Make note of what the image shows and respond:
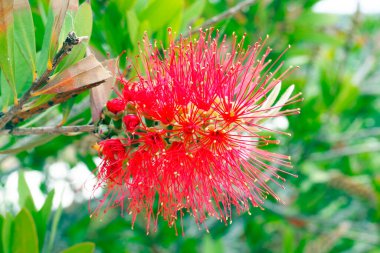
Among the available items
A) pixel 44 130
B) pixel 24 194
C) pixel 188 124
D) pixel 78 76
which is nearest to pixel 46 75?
pixel 78 76

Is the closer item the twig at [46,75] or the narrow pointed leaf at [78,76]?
the twig at [46,75]

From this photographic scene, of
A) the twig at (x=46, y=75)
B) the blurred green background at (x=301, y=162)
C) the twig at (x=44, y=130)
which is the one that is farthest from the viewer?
the blurred green background at (x=301, y=162)

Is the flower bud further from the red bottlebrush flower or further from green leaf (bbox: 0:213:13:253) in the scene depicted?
green leaf (bbox: 0:213:13:253)

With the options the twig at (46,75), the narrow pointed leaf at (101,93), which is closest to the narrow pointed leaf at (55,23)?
the twig at (46,75)

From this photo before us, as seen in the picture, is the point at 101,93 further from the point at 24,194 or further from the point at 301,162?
the point at 301,162

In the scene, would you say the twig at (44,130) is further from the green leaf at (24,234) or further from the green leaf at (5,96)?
the green leaf at (24,234)

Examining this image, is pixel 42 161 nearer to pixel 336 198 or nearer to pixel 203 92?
pixel 203 92

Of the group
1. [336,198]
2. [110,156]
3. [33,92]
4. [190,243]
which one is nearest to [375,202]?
[336,198]
